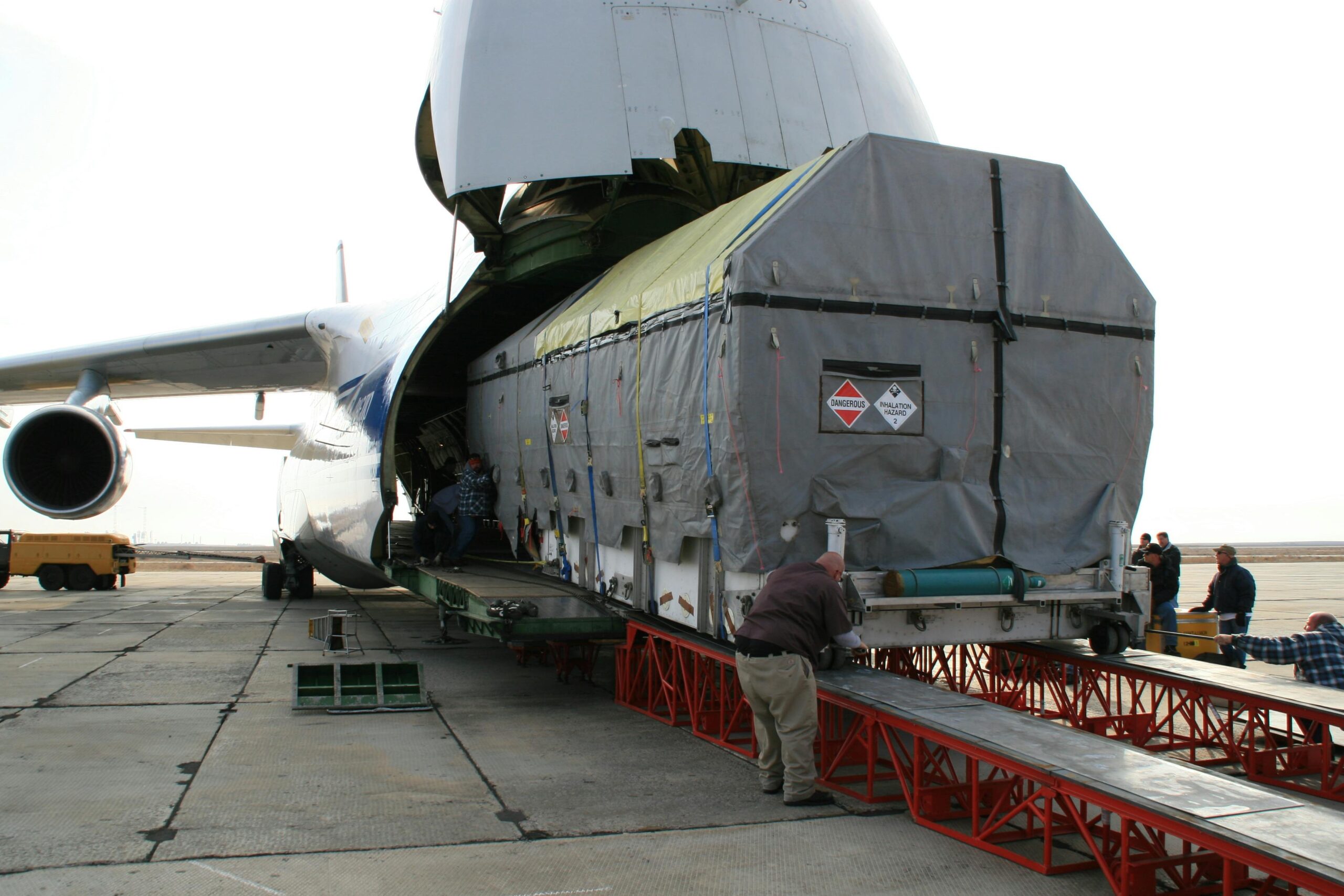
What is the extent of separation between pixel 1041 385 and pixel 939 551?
1.29 m

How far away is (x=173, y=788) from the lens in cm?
585

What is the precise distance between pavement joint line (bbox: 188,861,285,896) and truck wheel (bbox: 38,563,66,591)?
1935 centimetres

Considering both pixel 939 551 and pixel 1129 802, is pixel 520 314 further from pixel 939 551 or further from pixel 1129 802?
pixel 1129 802

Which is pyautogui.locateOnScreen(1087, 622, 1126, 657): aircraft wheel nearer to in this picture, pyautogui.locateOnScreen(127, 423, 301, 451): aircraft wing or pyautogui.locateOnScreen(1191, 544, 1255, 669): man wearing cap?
pyautogui.locateOnScreen(1191, 544, 1255, 669): man wearing cap

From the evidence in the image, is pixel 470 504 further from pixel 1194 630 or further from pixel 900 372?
pixel 1194 630

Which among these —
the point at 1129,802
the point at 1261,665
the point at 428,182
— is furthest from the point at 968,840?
the point at 428,182

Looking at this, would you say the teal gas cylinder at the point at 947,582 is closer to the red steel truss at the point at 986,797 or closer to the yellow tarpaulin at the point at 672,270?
the red steel truss at the point at 986,797

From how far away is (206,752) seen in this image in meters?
6.77

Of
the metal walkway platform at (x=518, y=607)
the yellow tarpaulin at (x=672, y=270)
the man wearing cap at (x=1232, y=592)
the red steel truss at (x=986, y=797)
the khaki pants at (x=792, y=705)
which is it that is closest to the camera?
the red steel truss at (x=986, y=797)

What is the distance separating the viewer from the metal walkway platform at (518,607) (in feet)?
25.3

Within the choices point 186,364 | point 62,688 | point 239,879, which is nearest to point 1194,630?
point 239,879

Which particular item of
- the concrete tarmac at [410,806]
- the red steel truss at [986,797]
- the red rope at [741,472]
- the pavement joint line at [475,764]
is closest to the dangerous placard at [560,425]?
the red steel truss at [986,797]

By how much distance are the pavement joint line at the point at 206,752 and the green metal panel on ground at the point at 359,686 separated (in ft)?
1.76

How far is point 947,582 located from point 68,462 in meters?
13.6
